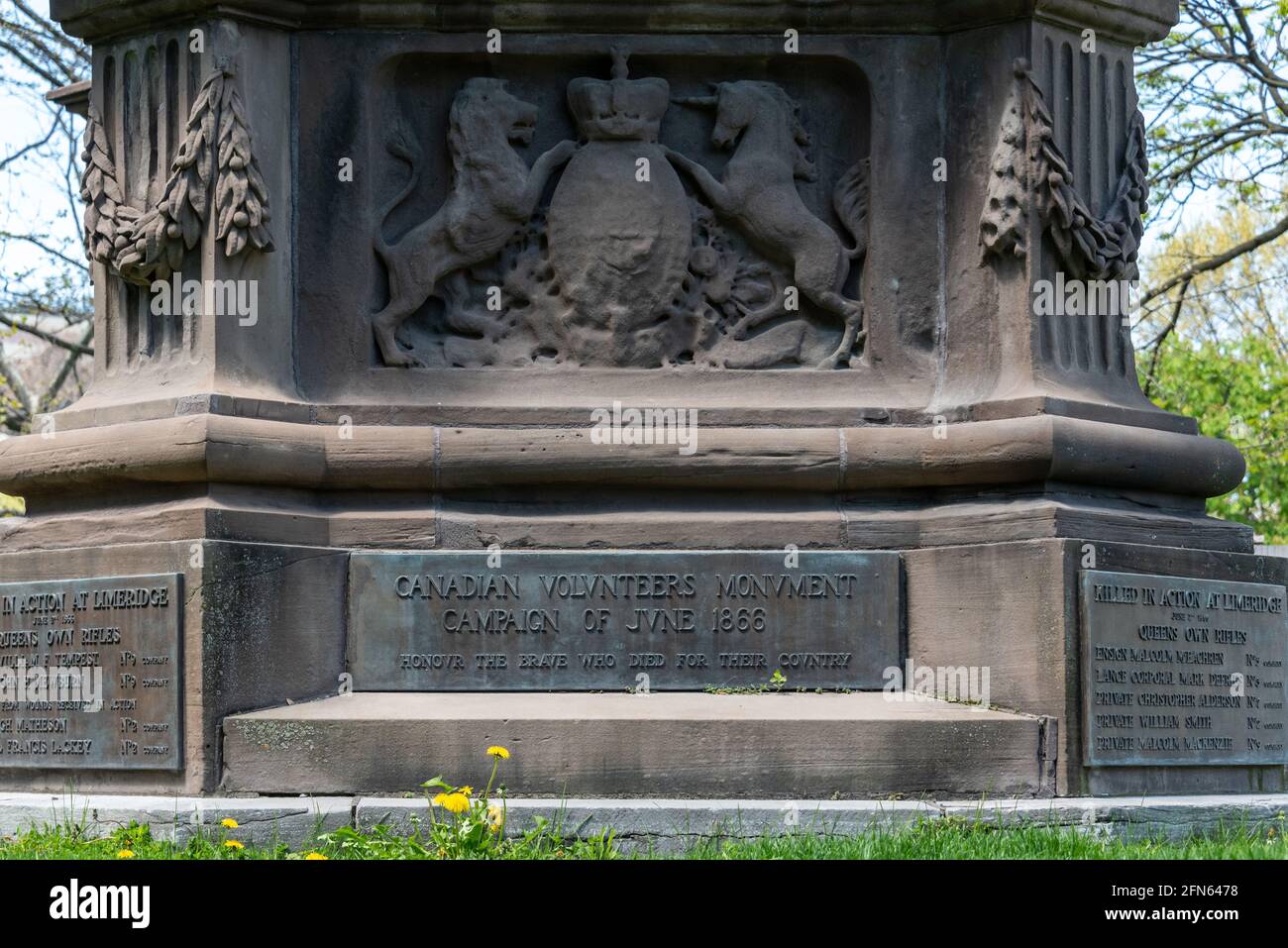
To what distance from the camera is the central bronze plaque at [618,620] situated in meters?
7.59

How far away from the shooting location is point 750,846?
6.37m

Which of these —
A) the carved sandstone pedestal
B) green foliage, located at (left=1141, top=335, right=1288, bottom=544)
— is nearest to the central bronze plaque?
the carved sandstone pedestal

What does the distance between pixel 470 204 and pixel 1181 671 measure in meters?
4.04

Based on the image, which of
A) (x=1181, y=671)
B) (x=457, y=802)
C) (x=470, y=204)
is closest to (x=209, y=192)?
(x=470, y=204)

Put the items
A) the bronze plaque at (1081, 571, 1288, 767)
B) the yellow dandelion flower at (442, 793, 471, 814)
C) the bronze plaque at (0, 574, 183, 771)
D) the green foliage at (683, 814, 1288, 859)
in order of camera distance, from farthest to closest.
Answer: the bronze plaque at (1081, 571, 1288, 767) < the bronze plaque at (0, 574, 183, 771) < the green foliage at (683, 814, 1288, 859) < the yellow dandelion flower at (442, 793, 471, 814)

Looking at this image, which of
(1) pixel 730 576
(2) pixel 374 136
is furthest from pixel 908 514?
(2) pixel 374 136

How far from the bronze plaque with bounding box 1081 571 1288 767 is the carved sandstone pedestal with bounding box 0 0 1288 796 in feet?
0.07

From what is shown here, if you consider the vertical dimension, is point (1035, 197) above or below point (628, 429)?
above

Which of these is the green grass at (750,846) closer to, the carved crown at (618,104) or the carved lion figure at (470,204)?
the carved lion figure at (470,204)

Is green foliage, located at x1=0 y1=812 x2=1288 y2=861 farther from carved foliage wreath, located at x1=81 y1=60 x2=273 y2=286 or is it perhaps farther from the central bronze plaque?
carved foliage wreath, located at x1=81 y1=60 x2=273 y2=286

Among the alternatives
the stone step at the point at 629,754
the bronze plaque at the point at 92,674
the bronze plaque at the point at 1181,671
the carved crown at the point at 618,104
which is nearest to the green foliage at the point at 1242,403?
the bronze plaque at the point at 1181,671

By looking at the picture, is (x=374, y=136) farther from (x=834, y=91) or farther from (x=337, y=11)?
(x=834, y=91)

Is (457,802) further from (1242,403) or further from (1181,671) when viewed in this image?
(1242,403)

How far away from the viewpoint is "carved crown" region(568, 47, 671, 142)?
8117mm
